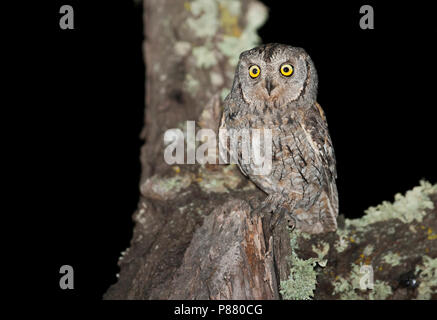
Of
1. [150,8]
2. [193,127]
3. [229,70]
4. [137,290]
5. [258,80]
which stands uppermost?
[150,8]

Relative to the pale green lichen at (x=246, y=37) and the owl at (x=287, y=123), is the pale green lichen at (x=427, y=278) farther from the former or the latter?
the pale green lichen at (x=246, y=37)

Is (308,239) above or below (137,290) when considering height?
above

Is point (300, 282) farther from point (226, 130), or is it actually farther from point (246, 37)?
point (246, 37)

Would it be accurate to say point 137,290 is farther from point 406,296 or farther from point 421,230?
point 421,230

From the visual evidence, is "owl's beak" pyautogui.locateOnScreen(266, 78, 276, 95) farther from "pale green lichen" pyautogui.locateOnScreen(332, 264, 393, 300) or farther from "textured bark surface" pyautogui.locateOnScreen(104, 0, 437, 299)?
"pale green lichen" pyautogui.locateOnScreen(332, 264, 393, 300)

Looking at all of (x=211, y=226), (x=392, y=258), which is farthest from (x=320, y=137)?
(x=211, y=226)

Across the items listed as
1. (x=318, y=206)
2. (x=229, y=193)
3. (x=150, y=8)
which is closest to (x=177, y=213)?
(x=229, y=193)
